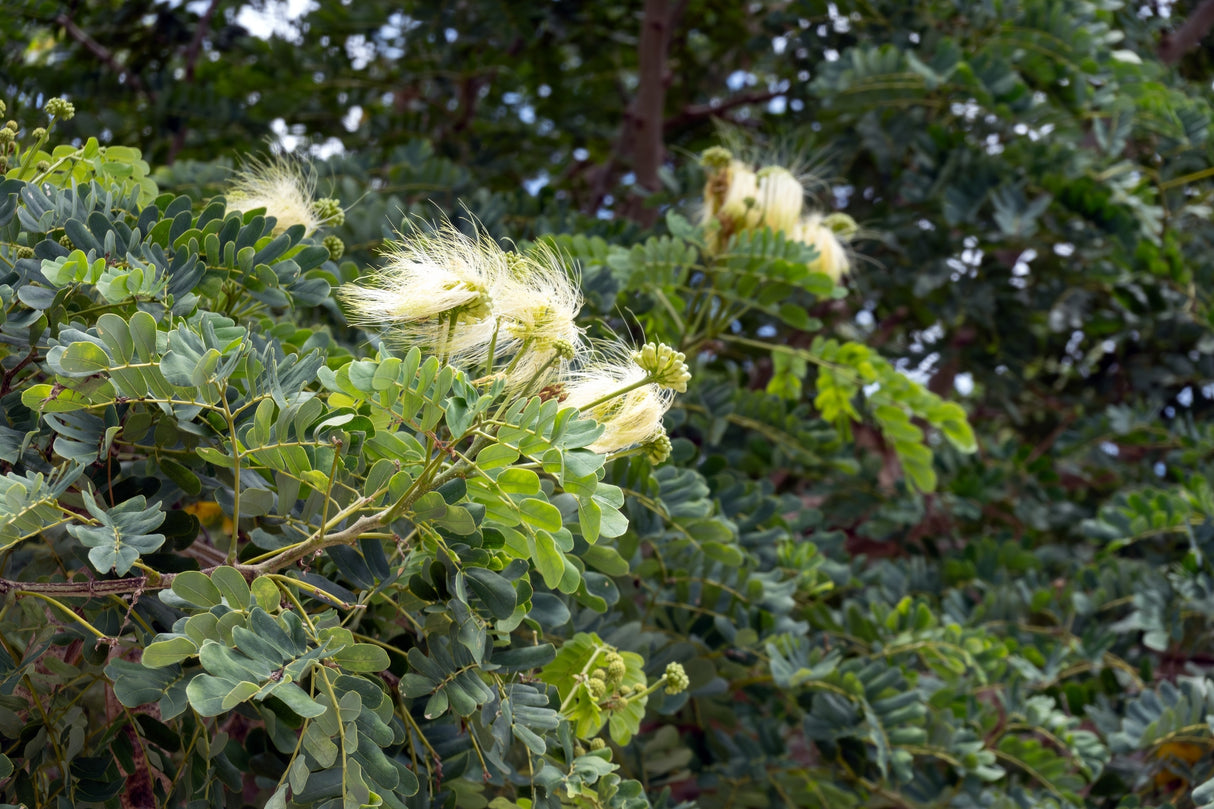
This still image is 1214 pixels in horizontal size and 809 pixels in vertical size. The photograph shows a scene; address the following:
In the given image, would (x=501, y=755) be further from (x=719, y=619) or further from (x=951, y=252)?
(x=951, y=252)

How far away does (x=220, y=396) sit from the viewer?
109 cm

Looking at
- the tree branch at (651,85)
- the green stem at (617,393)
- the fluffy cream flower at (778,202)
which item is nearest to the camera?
the green stem at (617,393)

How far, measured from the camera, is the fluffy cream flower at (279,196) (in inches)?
65.4

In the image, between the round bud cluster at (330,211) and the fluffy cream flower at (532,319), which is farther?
the round bud cluster at (330,211)

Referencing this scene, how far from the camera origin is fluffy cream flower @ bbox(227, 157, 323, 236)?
166 centimetres

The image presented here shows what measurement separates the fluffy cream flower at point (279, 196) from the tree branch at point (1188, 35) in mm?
3267

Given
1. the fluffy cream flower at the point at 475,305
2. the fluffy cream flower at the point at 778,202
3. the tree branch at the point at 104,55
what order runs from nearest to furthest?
the fluffy cream flower at the point at 475,305 → the fluffy cream flower at the point at 778,202 → the tree branch at the point at 104,55

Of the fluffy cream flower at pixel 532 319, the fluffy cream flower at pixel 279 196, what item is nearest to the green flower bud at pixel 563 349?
the fluffy cream flower at pixel 532 319

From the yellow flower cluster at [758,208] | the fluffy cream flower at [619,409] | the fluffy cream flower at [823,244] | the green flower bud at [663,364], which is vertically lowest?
the fluffy cream flower at [823,244]

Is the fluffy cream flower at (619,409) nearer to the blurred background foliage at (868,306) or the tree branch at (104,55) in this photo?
the blurred background foliage at (868,306)

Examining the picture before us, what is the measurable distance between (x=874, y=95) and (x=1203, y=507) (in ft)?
4.44

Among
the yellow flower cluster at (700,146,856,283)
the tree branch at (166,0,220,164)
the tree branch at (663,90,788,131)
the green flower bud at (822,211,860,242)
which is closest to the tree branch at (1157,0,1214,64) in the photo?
the tree branch at (663,90,788,131)

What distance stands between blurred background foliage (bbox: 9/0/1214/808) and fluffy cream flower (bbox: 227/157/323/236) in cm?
44

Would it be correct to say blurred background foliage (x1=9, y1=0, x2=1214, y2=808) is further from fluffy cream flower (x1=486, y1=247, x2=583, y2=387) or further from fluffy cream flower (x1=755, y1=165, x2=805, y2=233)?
fluffy cream flower (x1=486, y1=247, x2=583, y2=387)
